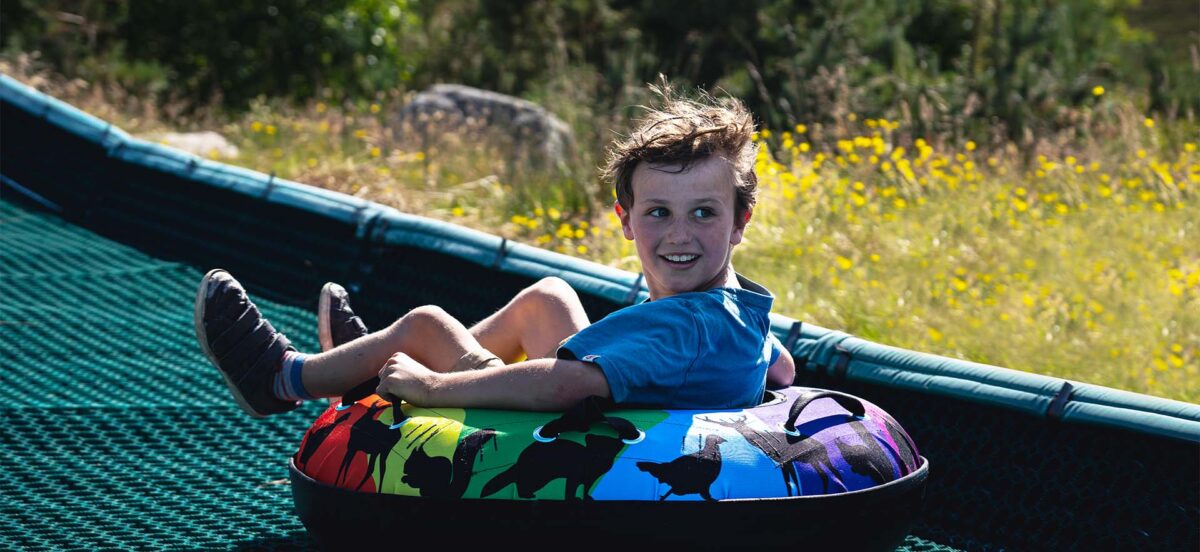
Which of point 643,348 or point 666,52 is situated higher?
point 666,52

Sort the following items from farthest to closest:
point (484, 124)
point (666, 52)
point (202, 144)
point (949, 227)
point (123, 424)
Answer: point (666, 52)
point (202, 144)
point (484, 124)
point (949, 227)
point (123, 424)

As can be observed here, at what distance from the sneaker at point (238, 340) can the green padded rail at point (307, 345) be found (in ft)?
1.27

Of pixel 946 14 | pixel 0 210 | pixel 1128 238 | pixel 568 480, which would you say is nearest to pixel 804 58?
pixel 946 14

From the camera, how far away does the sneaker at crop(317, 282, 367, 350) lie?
340 centimetres

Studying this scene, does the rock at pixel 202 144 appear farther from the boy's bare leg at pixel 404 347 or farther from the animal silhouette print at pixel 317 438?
the animal silhouette print at pixel 317 438

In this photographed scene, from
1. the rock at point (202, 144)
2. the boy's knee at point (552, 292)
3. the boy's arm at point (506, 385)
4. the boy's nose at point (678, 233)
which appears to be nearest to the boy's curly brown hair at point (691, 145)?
the boy's nose at point (678, 233)

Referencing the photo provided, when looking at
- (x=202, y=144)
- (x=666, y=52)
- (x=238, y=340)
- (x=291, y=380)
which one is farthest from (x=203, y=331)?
(x=666, y=52)

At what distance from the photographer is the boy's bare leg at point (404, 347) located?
3006 millimetres

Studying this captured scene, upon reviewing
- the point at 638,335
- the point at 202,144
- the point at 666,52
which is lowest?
the point at 202,144

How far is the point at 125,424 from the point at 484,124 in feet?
14.8

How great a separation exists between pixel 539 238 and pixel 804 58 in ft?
8.55

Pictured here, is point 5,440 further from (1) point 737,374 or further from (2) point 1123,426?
(2) point 1123,426

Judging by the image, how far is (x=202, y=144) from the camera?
8875 mm

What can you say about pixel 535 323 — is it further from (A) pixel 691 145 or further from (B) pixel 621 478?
(B) pixel 621 478
